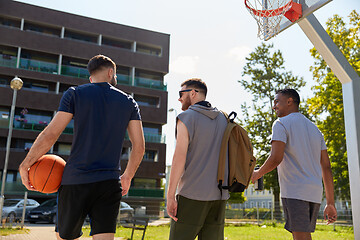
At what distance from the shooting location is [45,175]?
3123 millimetres

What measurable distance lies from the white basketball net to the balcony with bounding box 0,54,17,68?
1376 inches

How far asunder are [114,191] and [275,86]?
1108 inches

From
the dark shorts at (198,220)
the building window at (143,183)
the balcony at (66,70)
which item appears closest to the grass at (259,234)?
the dark shorts at (198,220)

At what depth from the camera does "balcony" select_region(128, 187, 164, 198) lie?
115ft

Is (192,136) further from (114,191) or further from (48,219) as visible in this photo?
(48,219)

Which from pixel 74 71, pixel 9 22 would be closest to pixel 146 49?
pixel 74 71

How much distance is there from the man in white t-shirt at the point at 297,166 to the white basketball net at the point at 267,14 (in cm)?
218

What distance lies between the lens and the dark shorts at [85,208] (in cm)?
289

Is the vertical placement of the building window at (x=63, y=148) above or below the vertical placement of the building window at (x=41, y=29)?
below

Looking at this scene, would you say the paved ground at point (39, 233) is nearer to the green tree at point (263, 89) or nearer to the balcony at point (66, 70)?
the green tree at point (263, 89)

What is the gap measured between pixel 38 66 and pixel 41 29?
5192 millimetres

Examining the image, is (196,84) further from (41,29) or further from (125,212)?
(41,29)

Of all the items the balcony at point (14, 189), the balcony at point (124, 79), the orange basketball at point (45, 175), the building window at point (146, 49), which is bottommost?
the balcony at point (14, 189)

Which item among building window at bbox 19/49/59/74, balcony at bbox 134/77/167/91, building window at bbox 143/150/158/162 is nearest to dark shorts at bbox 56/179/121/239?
building window at bbox 143/150/158/162
